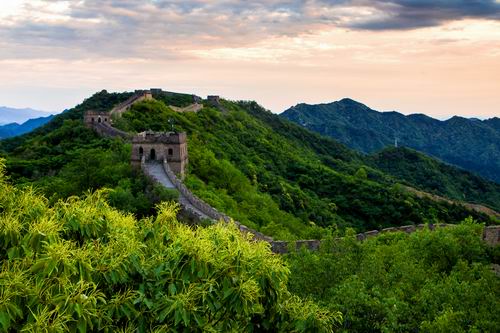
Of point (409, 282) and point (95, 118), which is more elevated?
point (95, 118)

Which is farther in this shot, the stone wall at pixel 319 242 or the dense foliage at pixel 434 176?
the dense foliage at pixel 434 176

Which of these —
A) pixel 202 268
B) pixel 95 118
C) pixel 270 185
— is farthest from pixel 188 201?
pixel 95 118

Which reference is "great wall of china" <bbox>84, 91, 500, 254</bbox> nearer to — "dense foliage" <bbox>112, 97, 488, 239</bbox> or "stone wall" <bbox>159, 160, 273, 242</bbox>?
"stone wall" <bbox>159, 160, 273, 242</bbox>

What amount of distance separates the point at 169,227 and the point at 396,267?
12564 millimetres

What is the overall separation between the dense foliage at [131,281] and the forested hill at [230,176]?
24.0 metres

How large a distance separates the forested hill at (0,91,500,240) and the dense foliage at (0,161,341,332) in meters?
24.0

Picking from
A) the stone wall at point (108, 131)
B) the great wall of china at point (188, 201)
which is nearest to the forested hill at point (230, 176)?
the stone wall at point (108, 131)

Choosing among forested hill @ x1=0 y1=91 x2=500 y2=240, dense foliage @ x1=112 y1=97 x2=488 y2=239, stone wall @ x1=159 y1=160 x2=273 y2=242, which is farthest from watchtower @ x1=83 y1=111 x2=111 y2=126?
stone wall @ x1=159 y1=160 x2=273 y2=242

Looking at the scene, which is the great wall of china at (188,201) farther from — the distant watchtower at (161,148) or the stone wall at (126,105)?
the stone wall at (126,105)

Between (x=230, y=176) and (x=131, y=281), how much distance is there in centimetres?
4424

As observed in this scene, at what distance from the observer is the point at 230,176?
5525 centimetres

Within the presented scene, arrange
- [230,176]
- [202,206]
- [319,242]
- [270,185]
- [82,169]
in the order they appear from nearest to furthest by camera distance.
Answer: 1. [319,242]
2. [202,206]
3. [82,169]
4. [230,176]
5. [270,185]

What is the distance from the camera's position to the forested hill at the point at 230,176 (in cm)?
4434

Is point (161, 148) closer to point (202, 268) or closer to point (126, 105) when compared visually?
point (126, 105)
